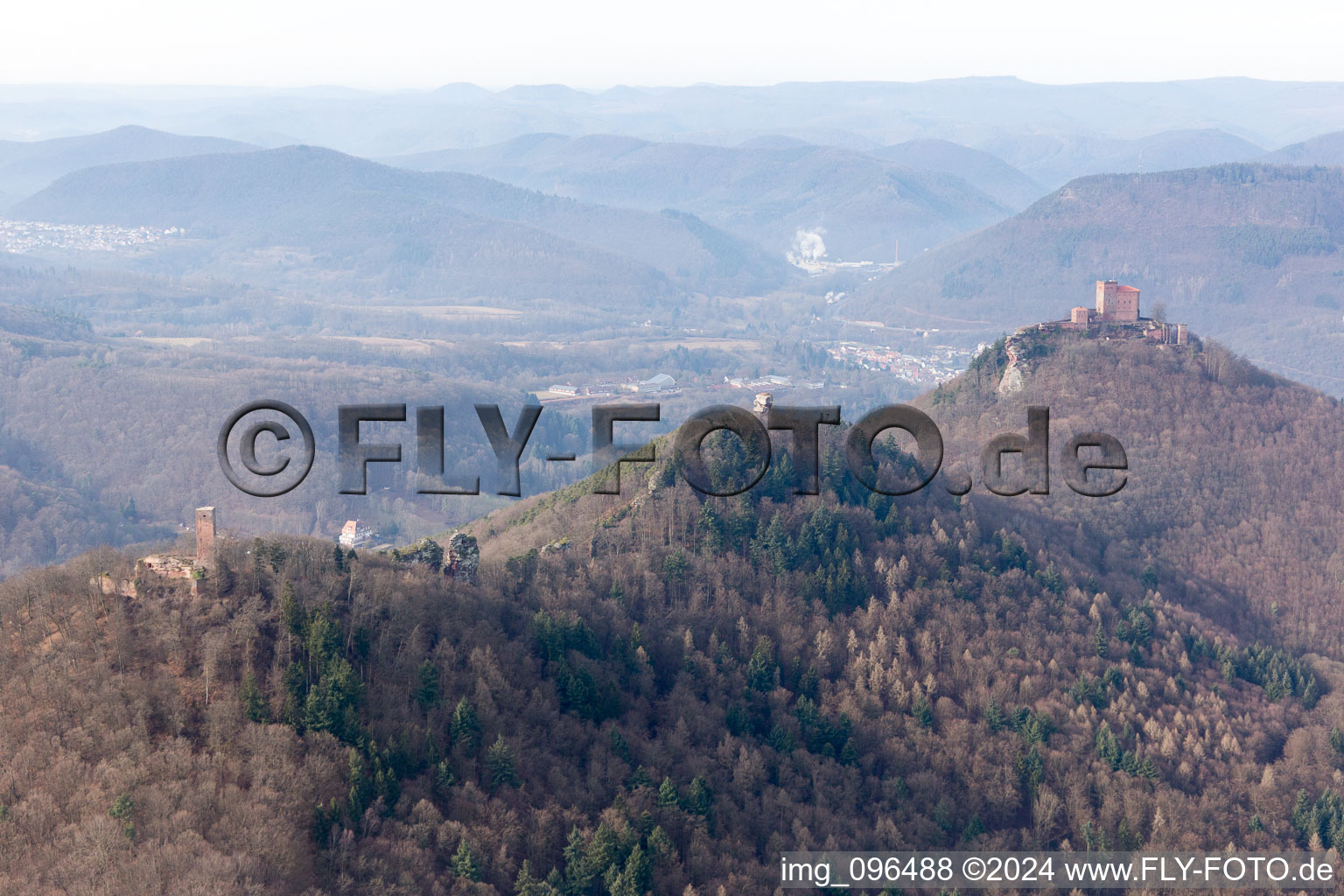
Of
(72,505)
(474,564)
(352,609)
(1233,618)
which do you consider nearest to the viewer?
(352,609)

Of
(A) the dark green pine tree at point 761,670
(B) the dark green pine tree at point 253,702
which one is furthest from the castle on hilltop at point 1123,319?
(B) the dark green pine tree at point 253,702

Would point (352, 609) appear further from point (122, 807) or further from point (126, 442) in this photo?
point (126, 442)

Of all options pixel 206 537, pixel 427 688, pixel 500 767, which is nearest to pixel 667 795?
pixel 500 767

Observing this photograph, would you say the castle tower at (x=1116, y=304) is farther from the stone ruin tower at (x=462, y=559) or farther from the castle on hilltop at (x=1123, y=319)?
the stone ruin tower at (x=462, y=559)

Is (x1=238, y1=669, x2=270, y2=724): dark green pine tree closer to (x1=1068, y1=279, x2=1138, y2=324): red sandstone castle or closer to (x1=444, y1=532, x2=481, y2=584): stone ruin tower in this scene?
(x1=444, y1=532, x2=481, y2=584): stone ruin tower

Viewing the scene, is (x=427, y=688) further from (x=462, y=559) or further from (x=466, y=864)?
(x=462, y=559)

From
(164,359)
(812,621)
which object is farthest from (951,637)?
(164,359)

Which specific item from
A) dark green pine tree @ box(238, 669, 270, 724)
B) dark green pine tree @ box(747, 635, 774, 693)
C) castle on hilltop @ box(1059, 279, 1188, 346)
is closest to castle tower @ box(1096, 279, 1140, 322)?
castle on hilltop @ box(1059, 279, 1188, 346)
